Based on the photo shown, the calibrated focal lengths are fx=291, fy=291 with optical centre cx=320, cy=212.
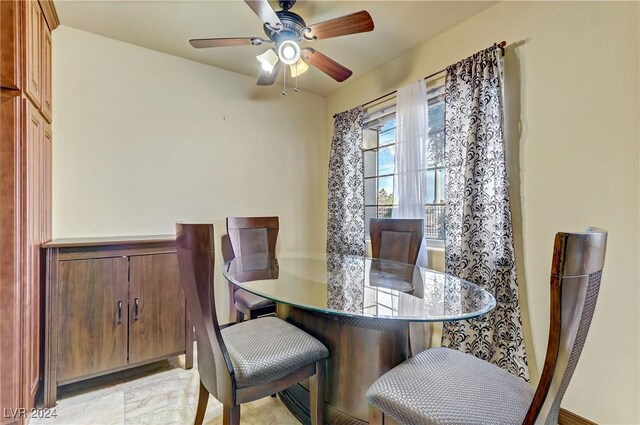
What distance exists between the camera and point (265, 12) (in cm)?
159

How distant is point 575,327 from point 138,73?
3227mm

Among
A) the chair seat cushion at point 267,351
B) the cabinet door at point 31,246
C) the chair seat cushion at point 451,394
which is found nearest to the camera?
the chair seat cushion at point 451,394

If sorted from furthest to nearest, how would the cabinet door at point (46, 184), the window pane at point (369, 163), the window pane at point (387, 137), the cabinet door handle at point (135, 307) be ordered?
the window pane at point (369, 163) → the window pane at point (387, 137) → the cabinet door handle at point (135, 307) → the cabinet door at point (46, 184)

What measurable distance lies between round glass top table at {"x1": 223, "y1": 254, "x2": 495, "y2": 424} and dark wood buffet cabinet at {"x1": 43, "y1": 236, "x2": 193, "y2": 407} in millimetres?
767

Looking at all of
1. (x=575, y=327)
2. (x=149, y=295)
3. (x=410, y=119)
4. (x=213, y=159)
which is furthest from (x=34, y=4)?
(x=575, y=327)

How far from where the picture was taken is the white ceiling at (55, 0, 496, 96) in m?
2.00

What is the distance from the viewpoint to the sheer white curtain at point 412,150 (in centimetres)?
244

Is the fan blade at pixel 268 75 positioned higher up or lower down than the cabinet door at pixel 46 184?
higher up

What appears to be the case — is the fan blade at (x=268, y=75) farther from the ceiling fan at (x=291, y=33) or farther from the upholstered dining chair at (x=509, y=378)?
the upholstered dining chair at (x=509, y=378)

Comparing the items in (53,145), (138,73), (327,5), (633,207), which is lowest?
(633,207)

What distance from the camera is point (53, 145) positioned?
7.18ft

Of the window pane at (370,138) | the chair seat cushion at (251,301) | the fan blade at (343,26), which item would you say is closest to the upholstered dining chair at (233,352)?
the chair seat cushion at (251,301)

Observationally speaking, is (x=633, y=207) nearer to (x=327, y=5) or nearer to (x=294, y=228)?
(x=327, y=5)

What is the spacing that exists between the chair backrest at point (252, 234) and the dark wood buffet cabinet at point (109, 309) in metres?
0.55
